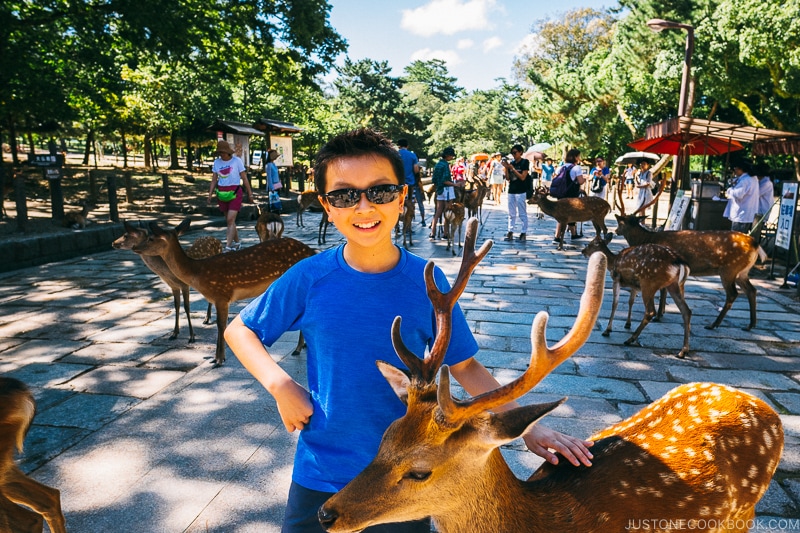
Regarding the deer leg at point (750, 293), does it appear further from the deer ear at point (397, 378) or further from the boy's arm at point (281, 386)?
the boy's arm at point (281, 386)

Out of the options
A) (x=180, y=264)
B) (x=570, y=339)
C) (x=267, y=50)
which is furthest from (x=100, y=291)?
(x=267, y=50)

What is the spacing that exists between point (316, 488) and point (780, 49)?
15.7 meters

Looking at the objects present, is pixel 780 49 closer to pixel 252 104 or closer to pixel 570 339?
pixel 570 339

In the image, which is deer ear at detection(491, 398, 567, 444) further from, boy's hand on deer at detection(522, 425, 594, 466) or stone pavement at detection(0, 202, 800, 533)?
stone pavement at detection(0, 202, 800, 533)

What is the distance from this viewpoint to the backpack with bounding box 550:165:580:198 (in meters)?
11.7

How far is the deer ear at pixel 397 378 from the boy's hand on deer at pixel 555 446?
420 mm

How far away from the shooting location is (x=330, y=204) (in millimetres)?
1570

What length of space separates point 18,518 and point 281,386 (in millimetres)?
1684

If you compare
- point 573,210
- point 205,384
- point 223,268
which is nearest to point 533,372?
point 205,384

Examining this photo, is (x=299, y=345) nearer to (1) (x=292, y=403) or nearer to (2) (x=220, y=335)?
(2) (x=220, y=335)

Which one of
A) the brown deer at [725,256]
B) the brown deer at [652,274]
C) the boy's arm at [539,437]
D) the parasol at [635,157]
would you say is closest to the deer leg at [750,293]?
the brown deer at [725,256]

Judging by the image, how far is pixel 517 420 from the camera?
1.25 meters

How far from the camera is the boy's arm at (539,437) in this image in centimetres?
155

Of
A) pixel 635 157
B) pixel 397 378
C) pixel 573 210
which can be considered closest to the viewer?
pixel 397 378
